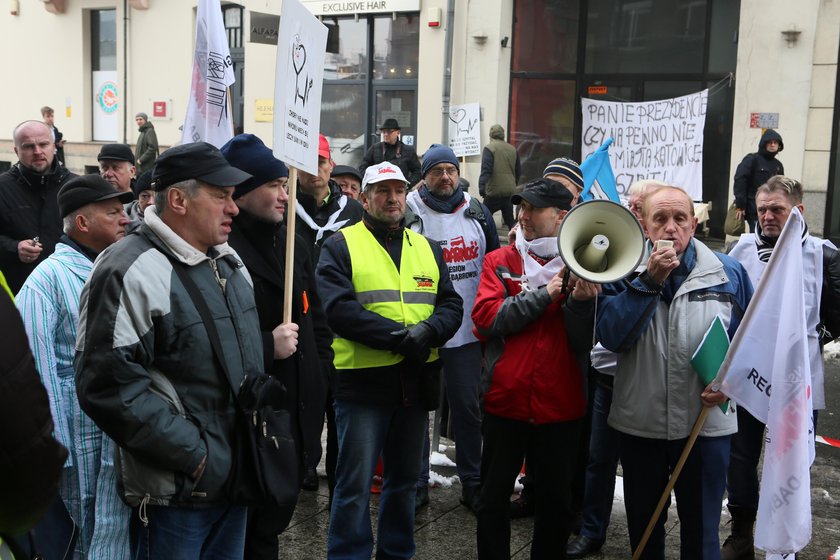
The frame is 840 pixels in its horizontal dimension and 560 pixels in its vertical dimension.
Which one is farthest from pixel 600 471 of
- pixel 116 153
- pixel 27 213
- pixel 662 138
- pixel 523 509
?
pixel 662 138

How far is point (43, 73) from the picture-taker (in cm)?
2228

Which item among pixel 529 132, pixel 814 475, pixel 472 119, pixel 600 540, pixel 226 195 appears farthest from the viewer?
pixel 529 132

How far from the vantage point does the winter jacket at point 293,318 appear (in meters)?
3.41

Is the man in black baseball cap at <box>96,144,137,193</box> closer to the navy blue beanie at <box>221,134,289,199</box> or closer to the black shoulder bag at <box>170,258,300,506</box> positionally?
the navy blue beanie at <box>221,134,289,199</box>

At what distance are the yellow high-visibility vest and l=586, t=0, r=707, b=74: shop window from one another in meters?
11.7

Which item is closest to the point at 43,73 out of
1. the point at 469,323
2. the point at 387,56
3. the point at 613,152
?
the point at 387,56

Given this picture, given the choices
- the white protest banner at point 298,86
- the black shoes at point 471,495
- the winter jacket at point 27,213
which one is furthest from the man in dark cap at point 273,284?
the winter jacket at point 27,213

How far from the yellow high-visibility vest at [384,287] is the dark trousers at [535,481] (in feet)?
1.74

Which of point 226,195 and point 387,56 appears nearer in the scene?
point 226,195

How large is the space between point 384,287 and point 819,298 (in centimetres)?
214

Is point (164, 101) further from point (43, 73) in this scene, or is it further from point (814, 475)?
point (814, 475)

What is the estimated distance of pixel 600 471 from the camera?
457cm

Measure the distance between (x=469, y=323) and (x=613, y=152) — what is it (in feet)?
21.3

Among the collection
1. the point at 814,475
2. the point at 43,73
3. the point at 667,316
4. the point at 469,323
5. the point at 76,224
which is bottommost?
the point at 814,475
